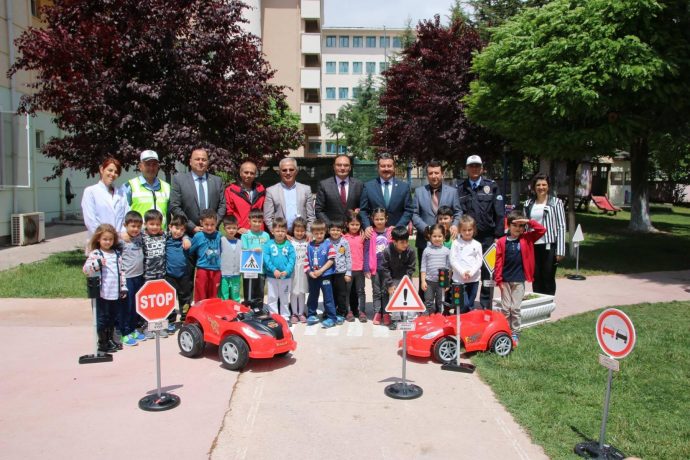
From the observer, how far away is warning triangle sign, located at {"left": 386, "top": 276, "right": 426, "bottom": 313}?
5410 mm

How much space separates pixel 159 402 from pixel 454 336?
3.20m

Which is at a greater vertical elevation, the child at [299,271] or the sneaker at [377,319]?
the child at [299,271]

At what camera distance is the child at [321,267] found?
7.48 metres

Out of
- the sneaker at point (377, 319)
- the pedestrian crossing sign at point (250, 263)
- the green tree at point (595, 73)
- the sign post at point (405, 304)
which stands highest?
the green tree at point (595, 73)

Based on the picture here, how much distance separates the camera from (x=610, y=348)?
4203 mm

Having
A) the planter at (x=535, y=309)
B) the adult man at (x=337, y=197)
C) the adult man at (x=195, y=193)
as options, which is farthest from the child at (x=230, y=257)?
the planter at (x=535, y=309)

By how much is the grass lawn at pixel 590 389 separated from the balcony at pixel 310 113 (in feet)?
137

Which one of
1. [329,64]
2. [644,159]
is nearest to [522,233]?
[644,159]

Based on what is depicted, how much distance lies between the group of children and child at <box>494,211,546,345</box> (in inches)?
0.5

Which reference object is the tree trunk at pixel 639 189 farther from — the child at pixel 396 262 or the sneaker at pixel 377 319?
the sneaker at pixel 377 319

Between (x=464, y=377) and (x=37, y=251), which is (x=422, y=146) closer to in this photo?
(x=37, y=251)

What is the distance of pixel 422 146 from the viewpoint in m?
23.0

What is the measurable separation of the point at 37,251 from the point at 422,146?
49.3 feet

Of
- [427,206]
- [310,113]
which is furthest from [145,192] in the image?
[310,113]
